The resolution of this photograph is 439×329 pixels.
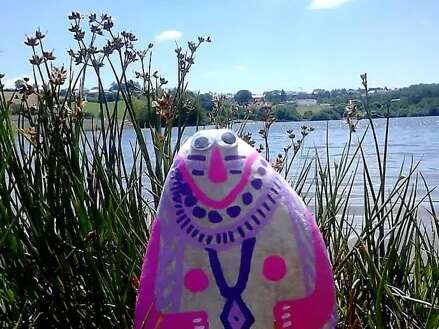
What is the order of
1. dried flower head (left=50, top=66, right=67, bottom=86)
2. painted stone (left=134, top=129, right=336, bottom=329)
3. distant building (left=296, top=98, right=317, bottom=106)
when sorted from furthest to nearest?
1. distant building (left=296, top=98, right=317, bottom=106)
2. dried flower head (left=50, top=66, right=67, bottom=86)
3. painted stone (left=134, top=129, right=336, bottom=329)

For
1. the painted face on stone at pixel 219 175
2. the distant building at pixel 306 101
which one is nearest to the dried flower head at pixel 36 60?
the painted face on stone at pixel 219 175

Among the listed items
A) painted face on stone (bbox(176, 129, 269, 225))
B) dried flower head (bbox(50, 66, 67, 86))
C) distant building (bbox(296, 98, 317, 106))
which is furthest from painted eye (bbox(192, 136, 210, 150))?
distant building (bbox(296, 98, 317, 106))

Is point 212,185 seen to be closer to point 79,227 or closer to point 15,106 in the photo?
point 79,227

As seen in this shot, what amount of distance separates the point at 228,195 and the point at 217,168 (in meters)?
0.05

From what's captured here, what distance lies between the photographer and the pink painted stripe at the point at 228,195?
1186 mm

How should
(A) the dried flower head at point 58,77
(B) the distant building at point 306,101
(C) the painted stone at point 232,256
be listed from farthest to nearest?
1. (B) the distant building at point 306,101
2. (A) the dried flower head at point 58,77
3. (C) the painted stone at point 232,256

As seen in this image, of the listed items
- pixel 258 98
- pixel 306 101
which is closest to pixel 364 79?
pixel 258 98

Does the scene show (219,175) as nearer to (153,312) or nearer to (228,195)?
(228,195)

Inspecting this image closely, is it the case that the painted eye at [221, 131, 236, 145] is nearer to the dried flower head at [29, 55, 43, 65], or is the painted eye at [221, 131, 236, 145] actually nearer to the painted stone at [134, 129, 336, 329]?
the painted stone at [134, 129, 336, 329]

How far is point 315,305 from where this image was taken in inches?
46.3

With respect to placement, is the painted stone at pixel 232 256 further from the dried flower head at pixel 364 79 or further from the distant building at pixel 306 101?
the distant building at pixel 306 101

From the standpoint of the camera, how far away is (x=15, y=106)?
1.97 m

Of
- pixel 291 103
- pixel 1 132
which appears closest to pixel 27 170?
pixel 1 132

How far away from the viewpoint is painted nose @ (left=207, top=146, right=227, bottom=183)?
1.20 metres
